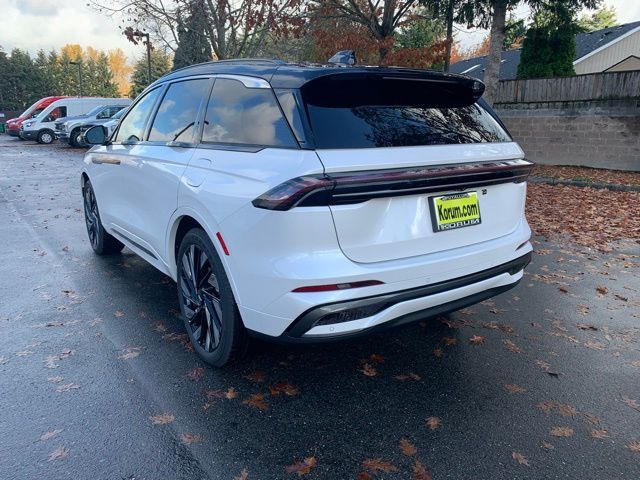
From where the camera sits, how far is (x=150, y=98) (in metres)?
4.20

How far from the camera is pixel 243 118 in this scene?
9.25 feet

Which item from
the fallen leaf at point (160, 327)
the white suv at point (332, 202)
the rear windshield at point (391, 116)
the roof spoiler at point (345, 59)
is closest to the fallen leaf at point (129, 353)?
the fallen leaf at point (160, 327)

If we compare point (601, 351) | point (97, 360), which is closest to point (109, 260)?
point (97, 360)

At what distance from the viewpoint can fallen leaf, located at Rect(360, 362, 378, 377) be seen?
3.04m

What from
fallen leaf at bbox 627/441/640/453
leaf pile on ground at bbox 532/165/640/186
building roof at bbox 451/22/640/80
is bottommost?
fallen leaf at bbox 627/441/640/453

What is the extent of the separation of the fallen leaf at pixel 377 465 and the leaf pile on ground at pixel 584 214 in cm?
486

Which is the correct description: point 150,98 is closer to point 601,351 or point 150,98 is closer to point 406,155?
point 406,155

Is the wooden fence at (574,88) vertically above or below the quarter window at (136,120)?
above

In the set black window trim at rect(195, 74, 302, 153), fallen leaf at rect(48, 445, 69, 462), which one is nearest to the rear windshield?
black window trim at rect(195, 74, 302, 153)

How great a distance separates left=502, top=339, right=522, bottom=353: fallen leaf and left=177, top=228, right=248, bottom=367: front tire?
1.86 meters

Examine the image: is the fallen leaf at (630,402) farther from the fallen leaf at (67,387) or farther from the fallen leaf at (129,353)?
the fallen leaf at (67,387)

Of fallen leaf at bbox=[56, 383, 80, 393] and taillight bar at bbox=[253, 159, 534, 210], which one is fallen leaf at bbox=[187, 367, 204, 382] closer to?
fallen leaf at bbox=[56, 383, 80, 393]

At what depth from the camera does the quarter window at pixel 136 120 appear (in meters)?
4.12

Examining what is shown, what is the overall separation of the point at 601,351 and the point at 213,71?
334 centimetres
